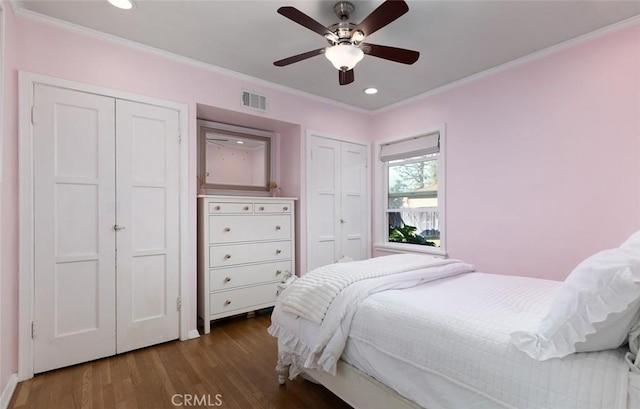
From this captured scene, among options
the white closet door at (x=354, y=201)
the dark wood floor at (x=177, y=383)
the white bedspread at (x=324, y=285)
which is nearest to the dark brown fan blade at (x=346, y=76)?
the white bedspread at (x=324, y=285)

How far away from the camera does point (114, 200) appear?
2482mm

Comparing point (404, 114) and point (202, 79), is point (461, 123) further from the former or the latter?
point (202, 79)

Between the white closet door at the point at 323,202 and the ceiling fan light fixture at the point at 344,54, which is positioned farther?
the white closet door at the point at 323,202

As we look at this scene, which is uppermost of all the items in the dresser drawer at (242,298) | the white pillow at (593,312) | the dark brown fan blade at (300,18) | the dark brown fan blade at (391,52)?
the dark brown fan blade at (300,18)

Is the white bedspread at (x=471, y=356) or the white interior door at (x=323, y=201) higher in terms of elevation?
the white interior door at (x=323, y=201)

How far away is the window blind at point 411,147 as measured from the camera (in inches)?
142

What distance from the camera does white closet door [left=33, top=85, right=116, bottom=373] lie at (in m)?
2.21

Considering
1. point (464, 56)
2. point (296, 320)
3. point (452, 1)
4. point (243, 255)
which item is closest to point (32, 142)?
point (243, 255)

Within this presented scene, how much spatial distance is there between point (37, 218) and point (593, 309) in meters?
3.12

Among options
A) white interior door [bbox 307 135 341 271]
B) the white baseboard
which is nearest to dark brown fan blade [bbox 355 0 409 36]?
white interior door [bbox 307 135 341 271]

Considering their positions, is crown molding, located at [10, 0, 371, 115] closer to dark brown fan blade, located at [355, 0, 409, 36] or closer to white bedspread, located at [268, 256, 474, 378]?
dark brown fan blade, located at [355, 0, 409, 36]

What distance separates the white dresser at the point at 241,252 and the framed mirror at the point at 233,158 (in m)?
0.52

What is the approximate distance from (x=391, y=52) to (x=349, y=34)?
313 mm
